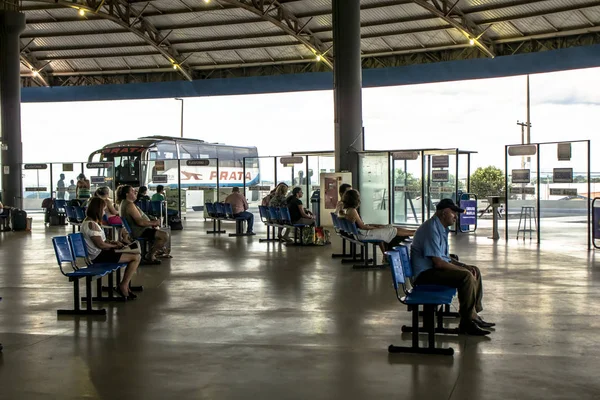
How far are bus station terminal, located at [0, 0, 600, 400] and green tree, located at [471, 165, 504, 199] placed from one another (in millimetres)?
108

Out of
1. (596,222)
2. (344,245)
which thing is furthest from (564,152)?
(344,245)

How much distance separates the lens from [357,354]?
5.57 m

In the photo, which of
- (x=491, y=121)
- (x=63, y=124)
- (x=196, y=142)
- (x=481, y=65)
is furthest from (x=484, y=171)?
(x=63, y=124)

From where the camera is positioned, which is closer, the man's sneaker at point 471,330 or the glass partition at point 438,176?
the man's sneaker at point 471,330

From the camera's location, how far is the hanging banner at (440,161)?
1738 cm

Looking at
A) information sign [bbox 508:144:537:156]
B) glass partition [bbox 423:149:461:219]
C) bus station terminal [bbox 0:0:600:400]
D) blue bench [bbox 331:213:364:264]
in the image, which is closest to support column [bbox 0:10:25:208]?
bus station terminal [bbox 0:0:600:400]

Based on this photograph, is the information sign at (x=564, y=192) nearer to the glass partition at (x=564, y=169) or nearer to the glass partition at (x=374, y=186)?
the glass partition at (x=564, y=169)

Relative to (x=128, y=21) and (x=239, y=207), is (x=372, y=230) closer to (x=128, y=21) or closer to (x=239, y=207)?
(x=239, y=207)

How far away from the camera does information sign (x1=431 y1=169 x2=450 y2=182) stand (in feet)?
57.2

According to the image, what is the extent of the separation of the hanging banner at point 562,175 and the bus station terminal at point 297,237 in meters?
0.08

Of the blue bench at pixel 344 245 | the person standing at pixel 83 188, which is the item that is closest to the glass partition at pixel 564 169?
the blue bench at pixel 344 245

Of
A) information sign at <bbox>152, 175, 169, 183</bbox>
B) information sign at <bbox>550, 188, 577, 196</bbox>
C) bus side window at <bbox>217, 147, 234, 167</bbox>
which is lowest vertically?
information sign at <bbox>550, 188, 577, 196</bbox>

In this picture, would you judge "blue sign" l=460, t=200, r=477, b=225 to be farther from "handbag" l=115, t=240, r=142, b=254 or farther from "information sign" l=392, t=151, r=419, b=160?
"handbag" l=115, t=240, r=142, b=254

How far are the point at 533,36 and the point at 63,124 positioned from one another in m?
27.1
